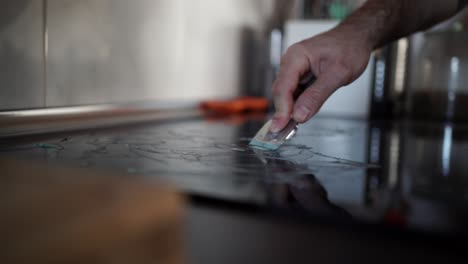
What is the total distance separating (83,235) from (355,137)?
1.84ft

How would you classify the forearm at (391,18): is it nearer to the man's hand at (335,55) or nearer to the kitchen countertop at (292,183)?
the man's hand at (335,55)

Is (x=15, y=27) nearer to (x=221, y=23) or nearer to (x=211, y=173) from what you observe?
(x=211, y=173)

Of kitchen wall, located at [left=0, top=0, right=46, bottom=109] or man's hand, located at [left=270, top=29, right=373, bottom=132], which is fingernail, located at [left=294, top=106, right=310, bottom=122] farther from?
kitchen wall, located at [left=0, top=0, right=46, bottom=109]

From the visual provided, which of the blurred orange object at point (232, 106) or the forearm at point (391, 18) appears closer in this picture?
the forearm at point (391, 18)

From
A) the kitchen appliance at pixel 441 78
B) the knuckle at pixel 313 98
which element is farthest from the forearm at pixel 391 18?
the kitchen appliance at pixel 441 78

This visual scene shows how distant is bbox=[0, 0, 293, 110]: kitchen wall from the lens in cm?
66

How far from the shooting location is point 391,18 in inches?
30.0

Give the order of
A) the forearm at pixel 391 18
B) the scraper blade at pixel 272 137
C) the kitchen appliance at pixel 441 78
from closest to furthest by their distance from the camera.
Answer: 1. the scraper blade at pixel 272 137
2. the forearm at pixel 391 18
3. the kitchen appliance at pixel 441 78

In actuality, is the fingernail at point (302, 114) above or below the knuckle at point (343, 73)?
below

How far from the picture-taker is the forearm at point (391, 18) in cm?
72

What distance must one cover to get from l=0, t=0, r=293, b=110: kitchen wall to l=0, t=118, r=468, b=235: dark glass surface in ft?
0.31

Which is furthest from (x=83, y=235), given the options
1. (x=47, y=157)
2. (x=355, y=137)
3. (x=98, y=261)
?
(x=355, y=137)

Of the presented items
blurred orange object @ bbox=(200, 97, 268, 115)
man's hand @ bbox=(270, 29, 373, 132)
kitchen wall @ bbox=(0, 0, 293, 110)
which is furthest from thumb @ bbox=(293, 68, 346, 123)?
blurred orange object @ bbox=(200, 97, 268, 115)

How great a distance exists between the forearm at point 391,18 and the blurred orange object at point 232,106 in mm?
486
